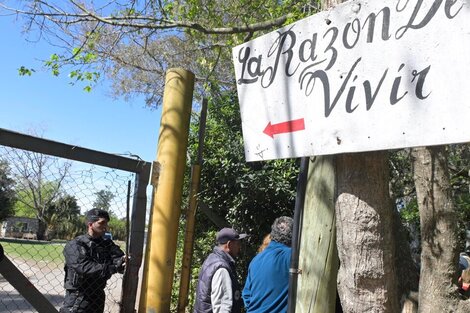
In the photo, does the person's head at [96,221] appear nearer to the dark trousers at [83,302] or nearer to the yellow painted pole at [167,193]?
the dark trousers at [83,302]

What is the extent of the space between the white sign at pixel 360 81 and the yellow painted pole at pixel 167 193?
1.33 meters

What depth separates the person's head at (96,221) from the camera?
3.82 meters

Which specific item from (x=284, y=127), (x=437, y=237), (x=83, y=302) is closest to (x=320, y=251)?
(x=284, y=127)

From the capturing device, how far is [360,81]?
1749 mm

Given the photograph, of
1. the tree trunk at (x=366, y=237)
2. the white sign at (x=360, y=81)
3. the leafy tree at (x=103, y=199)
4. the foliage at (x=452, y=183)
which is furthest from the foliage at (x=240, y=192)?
the foliage at (x=452, y=183)

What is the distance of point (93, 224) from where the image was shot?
3.83 m

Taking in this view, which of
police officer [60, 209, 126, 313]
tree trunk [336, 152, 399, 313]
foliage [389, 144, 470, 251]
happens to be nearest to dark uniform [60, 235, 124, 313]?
police officer [60, 209, 126, 313]

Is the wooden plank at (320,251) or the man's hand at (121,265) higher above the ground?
the wooden plank at (320,251)

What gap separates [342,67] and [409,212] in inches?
379

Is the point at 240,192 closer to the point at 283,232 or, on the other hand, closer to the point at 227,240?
the point at 227,240

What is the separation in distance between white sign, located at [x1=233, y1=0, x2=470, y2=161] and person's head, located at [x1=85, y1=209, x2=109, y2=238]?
6.79ft

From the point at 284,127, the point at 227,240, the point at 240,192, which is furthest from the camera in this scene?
the point at 240,192

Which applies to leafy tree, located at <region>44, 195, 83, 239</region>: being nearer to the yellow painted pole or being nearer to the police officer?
the police officer

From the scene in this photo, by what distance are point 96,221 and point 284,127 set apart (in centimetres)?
234
